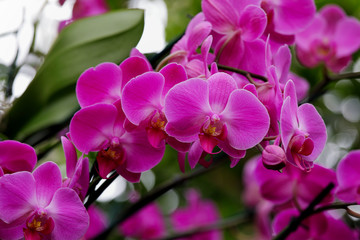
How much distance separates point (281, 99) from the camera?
0.31m

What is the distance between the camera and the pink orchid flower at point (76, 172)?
302 mm

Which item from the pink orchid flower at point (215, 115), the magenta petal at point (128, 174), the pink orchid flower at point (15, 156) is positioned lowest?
the magenta petal at point (128, 174)

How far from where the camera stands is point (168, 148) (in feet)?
2.93

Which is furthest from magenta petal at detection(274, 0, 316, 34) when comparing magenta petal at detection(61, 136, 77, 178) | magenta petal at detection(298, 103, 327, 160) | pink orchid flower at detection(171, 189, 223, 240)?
pink orchid flower at detection(171, 189, 223, 240)

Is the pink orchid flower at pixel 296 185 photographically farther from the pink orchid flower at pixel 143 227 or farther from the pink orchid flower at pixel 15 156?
the pink orchid flower at pixel 143 227

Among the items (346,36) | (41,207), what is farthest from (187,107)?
(346,36)

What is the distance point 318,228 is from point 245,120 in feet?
0.62

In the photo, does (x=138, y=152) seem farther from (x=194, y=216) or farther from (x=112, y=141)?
(x=194, y=216)

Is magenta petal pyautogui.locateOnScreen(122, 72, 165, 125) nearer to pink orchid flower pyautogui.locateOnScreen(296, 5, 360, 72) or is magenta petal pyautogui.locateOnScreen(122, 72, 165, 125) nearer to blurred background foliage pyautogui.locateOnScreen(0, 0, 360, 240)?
blurred background foliage pyautogui.locateOnScreen(0, 0, 360, 240)

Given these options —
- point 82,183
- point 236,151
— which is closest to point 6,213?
point 82,183

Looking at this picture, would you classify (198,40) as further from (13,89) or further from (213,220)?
(213,220)

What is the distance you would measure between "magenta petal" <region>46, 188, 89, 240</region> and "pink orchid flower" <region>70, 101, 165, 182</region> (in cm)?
3

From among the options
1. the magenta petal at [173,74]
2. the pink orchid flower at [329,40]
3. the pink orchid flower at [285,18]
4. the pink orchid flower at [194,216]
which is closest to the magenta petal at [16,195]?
the magenta petal at [173,74]

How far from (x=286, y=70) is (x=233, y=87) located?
3.8 inches
